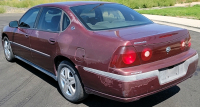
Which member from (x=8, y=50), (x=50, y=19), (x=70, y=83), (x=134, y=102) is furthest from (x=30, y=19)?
(x=134, y=102)

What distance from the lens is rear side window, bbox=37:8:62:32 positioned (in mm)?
4286

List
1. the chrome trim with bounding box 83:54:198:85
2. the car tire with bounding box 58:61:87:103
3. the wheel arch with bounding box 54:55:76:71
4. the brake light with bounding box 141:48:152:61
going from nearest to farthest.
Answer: the chrome trim with bounding box 83:54:198:85 → the brake light with bounding box 141:48:152:61 → the car tire with bounding box 58:61:87:103 → the wheel arch with bounding box 54:55:76:71

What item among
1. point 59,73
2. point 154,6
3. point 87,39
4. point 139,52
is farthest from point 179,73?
point 154,6

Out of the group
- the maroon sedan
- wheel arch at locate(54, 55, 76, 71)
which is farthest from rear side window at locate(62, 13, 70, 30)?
wheel arch at locate(54, 55, 76, 71)

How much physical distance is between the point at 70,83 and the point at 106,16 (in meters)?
1.31

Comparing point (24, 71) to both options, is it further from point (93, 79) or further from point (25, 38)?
point (93, 79)

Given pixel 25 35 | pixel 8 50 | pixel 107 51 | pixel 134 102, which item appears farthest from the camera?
pixel 8 50

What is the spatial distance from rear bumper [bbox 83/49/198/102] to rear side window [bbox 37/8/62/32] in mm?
1241

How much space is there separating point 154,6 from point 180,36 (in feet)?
108

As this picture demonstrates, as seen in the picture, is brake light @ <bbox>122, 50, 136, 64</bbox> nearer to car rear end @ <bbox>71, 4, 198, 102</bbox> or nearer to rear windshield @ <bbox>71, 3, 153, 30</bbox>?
car rear end @ <bbox>71, 4, 198, 102</bbox>

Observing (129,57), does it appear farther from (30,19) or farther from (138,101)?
(30,19)

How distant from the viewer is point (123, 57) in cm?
306

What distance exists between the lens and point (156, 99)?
157 inches

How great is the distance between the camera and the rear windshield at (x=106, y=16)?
12.7 ft
